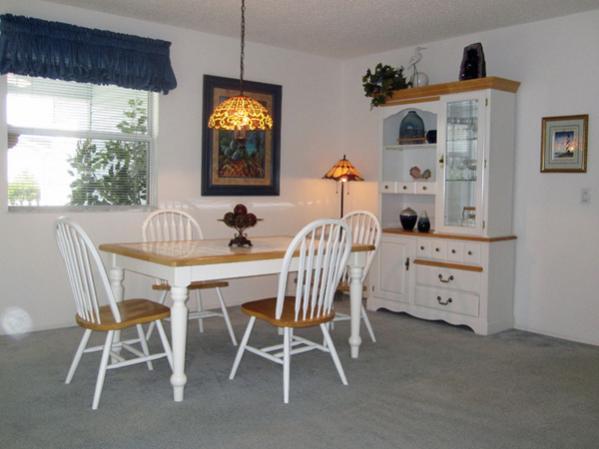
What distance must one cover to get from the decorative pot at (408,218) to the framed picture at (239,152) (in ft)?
4.01

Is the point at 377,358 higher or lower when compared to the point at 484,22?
lower

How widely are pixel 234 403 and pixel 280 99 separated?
3.30 meters

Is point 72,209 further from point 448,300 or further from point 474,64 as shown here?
point 474,64

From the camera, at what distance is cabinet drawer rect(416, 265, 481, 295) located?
4.54m

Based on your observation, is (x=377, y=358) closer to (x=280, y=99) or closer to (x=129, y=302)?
(x=129, y=302)

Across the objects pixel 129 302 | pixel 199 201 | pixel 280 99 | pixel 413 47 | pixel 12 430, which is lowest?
pixel 12 430

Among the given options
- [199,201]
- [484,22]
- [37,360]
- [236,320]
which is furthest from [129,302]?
[484,22]

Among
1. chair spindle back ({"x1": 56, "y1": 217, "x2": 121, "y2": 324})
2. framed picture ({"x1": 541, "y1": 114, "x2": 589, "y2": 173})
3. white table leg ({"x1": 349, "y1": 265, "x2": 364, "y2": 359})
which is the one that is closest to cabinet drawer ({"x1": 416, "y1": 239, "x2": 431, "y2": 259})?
framed picture ({"x1": 541, "y1": 114, "x2": 589, "y2": 173})

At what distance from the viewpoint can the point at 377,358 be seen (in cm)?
382

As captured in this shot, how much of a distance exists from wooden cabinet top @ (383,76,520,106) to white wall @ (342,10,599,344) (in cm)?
23

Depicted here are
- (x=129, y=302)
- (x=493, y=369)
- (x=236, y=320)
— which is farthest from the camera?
(x=236, y=320)

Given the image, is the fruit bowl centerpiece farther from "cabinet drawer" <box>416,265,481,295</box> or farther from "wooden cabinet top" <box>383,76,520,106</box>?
"wooden cabinet top" <box>383,76,520,106</box>

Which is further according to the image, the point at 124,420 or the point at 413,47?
the point at 413,47

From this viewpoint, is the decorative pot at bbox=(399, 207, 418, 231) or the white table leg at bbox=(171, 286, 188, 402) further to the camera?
the decorative pot at bbox=(399, 207, 418, 231)
